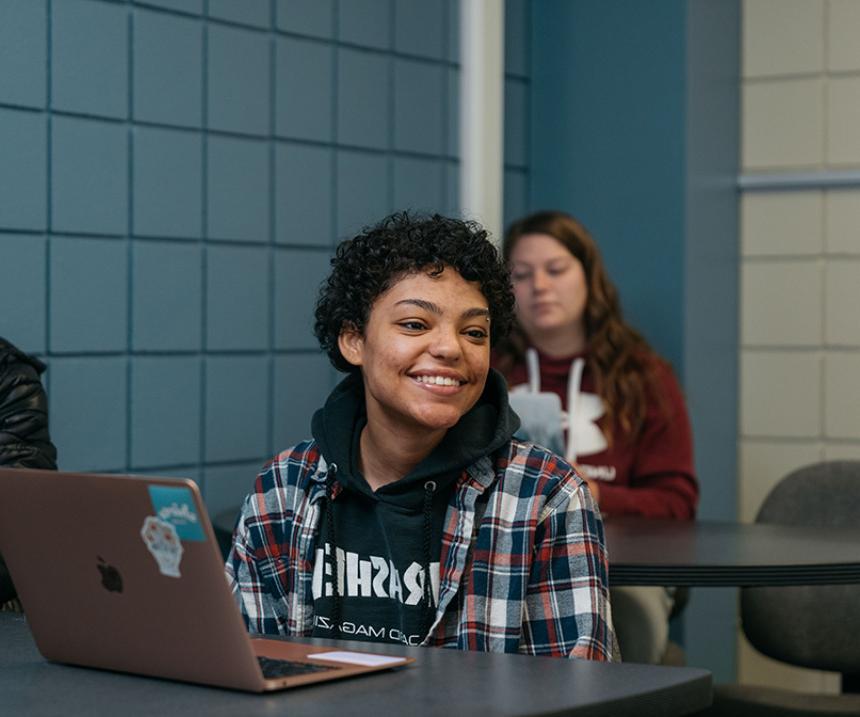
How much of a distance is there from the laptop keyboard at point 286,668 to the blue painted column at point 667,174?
8.77ft

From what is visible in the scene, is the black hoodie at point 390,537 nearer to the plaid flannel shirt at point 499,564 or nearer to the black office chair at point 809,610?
the plaid flannel shirt at point 499,564

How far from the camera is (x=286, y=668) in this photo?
5.14 feet

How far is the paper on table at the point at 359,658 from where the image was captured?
1.60 meters

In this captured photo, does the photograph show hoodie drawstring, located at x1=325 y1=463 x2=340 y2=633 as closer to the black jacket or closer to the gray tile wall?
the black jacket

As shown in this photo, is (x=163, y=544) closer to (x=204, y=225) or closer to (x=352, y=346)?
(x=352, y=346)

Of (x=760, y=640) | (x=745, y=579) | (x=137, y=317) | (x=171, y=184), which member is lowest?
(x=760, y=640)

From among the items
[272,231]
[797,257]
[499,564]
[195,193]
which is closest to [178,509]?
[499,564]

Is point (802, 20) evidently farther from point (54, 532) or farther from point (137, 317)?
point (54, 532)

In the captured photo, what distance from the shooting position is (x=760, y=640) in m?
3.32

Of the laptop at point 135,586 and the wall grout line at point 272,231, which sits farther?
the wall grout line at point 272,231

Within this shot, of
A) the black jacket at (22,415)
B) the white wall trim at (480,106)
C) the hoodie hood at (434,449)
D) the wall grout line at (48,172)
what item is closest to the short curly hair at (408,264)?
the hoodie hood at (434,449)

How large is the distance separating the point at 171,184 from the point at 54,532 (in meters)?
1.81

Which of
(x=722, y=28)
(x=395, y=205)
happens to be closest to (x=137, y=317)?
(x=395, y=205)

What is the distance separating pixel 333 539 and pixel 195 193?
56.4 inches
